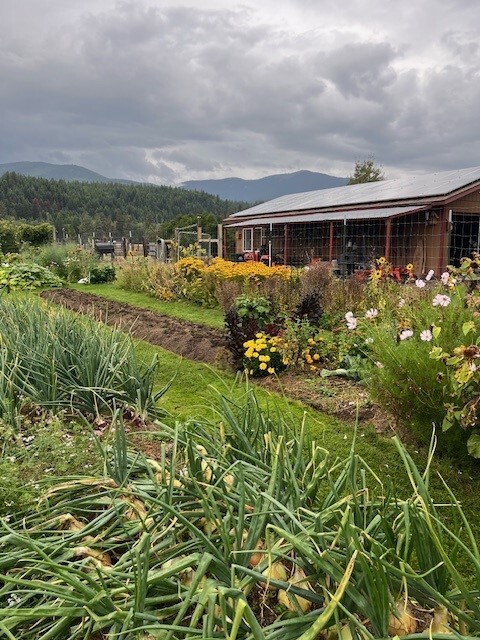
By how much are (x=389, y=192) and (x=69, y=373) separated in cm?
1916

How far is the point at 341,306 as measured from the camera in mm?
8773

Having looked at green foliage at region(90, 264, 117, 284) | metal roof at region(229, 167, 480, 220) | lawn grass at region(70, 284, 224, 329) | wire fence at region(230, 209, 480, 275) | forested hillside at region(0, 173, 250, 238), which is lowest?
lawn grass at region(70, 284, 224, 329)

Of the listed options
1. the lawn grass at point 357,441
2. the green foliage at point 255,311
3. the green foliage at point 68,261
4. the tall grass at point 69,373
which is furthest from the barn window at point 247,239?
the tall grass at point 69,373

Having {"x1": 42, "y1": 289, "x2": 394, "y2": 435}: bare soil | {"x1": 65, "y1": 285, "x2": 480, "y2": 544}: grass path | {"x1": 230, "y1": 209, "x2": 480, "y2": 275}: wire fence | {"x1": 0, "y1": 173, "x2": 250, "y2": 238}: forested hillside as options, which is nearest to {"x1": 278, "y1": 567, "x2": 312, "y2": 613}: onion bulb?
{"x1": 65, "y1": 285, "x2": 480, "y2": 544}: grass path

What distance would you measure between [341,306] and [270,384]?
361 cm

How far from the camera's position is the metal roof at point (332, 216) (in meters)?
17.2

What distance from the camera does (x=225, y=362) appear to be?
6266mm

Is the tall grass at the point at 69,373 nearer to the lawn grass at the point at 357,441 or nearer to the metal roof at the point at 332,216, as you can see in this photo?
the lawn grass at the point at 357,441

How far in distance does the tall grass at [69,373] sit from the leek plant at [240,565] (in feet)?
4.31

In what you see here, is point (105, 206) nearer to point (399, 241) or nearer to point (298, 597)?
point (399, 241)

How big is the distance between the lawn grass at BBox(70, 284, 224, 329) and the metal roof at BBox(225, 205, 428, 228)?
26.8ft

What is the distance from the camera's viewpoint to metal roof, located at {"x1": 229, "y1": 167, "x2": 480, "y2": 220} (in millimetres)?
17562

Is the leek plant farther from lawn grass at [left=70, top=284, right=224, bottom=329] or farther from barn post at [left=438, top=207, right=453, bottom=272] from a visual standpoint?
barn post at [left=438, top=207, right=453, bottom=272]

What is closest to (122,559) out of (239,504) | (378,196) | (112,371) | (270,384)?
(239,504)
